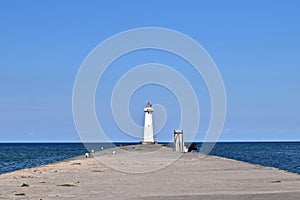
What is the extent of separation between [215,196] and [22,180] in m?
9.20

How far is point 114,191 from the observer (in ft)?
56.5

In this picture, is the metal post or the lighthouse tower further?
the lighthouse tower

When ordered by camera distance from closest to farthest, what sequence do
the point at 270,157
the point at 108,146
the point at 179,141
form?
the point at 179,141, the point at 270,157, the point at 108,146

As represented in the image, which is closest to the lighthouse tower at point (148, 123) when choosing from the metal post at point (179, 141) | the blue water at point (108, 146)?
the blue water at point (108, 146)

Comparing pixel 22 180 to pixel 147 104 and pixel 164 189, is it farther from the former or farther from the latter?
pixel 147 104

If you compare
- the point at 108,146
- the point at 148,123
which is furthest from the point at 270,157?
the point at 108,146

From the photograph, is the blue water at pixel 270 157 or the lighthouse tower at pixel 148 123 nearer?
the blue water at pixel 270 157

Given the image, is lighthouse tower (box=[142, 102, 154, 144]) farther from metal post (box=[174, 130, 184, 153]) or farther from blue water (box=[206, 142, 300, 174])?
metal post (box=[174, 130, 184, 153])

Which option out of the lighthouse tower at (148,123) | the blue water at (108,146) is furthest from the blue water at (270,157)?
the lighthouse tower at (148,123)

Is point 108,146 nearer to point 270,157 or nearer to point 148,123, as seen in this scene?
point 148,123

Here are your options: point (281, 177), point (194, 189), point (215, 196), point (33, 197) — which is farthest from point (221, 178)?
point (33, 197)

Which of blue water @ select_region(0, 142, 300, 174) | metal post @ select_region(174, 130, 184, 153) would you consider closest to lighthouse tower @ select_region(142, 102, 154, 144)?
blue water @ select_region(0, 142, 300, 174)

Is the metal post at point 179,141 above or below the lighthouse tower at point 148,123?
below

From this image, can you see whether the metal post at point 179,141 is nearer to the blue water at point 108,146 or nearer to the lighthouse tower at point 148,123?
the blue water at point 108,146
